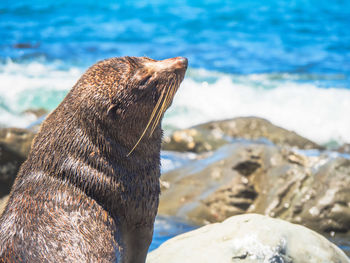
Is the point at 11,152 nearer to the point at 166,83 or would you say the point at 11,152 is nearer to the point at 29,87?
the point at 166,83

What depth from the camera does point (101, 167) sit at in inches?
153

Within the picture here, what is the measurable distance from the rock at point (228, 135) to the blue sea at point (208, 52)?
177cm

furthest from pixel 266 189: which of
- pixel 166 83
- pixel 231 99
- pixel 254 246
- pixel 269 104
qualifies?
pixel 231 99

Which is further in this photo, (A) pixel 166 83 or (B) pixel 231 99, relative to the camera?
(B) pixel 231 99

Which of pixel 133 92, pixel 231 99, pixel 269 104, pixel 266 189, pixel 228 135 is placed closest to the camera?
pixel 133 92

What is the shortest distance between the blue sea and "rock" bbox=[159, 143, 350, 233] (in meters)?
5.22

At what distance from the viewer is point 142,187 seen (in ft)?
13.1

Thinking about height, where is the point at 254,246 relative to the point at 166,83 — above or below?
below

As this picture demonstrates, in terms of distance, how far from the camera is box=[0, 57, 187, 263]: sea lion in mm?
3598

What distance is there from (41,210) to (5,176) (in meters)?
4.55

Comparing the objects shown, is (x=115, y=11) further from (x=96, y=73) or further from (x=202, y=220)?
(x=96, y=73)

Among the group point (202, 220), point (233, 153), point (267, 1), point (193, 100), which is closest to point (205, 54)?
point (193, 100)

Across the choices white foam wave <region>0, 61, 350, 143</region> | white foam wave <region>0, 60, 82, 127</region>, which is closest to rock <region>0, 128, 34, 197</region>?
white foam wave <region>0, 61, 350, 143</region>

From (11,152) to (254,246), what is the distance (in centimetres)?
467
